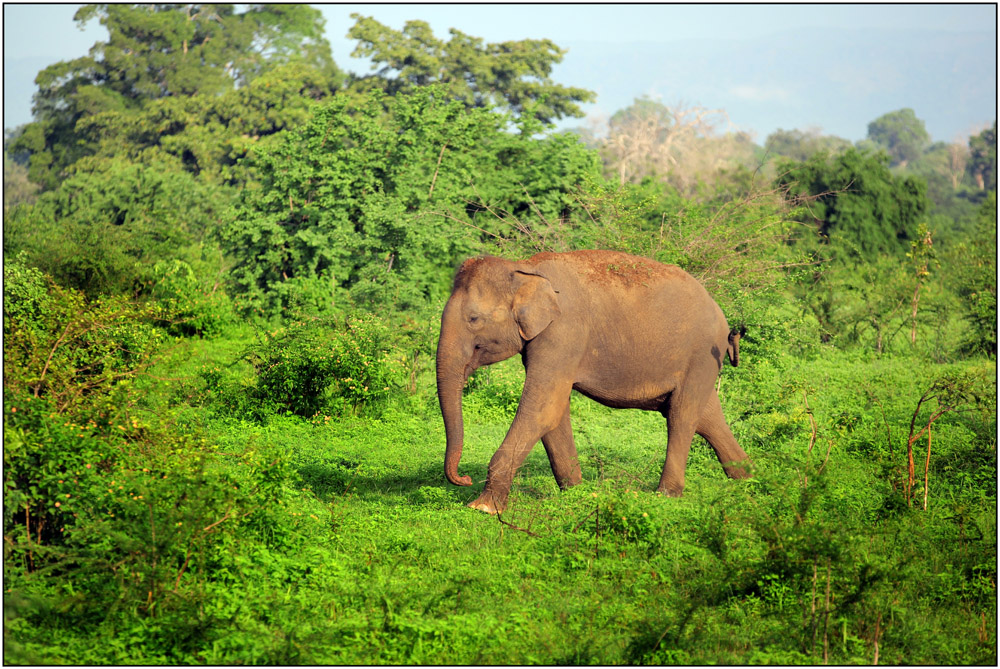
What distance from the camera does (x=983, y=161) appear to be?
5869 cm

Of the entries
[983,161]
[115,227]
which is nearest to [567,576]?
[115,227]

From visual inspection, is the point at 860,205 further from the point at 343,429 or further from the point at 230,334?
the point at 343,429

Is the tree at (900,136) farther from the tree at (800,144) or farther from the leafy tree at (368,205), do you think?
the leafy tree at (368,205)

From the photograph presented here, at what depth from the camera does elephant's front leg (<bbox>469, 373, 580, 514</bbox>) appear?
757 cm

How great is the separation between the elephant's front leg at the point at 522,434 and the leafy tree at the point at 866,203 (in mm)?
18082

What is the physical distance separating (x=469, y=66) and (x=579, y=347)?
33.5 metres

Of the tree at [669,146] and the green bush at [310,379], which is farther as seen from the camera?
the tree at [669,146]

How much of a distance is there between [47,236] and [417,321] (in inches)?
302

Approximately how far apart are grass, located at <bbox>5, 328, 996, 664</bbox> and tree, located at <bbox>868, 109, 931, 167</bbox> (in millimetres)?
87693

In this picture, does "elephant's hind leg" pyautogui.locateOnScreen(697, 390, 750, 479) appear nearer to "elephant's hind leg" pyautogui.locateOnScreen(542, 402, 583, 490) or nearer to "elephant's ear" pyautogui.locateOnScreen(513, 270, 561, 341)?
"elephant's hind leg" pyautogui.locateOnScreen(542, 402, 583, 490)

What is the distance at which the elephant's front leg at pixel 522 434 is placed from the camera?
757 centimetres

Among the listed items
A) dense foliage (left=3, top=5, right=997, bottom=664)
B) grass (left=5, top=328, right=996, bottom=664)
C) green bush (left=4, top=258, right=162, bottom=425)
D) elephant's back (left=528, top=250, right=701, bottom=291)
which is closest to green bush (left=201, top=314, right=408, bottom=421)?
dense foliage (left=3, top=5, right=997, bottom=664)

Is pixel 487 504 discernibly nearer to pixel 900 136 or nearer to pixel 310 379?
pixel 310 379

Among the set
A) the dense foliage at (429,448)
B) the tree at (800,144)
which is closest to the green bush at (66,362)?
the dense foliage at (429,448)
